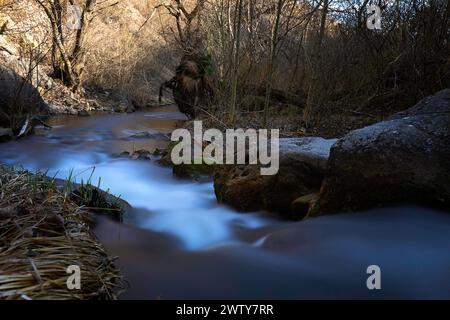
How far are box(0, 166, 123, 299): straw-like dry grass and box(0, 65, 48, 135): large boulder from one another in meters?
6.63

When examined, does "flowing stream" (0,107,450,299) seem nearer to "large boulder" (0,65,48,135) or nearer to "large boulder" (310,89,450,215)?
"large boulder" (310,89,450,215)

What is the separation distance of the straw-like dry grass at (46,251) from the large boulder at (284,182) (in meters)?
1.67

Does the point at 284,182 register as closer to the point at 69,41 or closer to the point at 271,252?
the point at 271,252

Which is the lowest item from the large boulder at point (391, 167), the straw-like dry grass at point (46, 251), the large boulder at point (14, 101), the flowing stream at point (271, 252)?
the flowing stream at point (271, 252)

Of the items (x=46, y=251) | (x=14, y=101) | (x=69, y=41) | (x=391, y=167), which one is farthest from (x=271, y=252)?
(x=69, y=41)

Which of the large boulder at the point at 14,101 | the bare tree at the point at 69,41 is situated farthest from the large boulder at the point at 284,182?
the bare tree at the point at 69,41

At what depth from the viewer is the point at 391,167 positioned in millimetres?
3174

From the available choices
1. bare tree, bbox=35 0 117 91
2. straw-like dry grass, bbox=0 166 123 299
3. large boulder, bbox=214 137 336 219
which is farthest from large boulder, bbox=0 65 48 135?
straw-like dry grass, bbox=0 166 123 299

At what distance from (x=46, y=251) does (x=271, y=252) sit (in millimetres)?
1432

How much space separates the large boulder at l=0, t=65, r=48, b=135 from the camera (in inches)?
349

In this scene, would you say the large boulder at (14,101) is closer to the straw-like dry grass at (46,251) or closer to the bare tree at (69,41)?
the bare tree at (69,41)

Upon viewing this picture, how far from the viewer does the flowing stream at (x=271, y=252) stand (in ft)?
7.80

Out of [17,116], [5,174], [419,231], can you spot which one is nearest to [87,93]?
[17,116]
